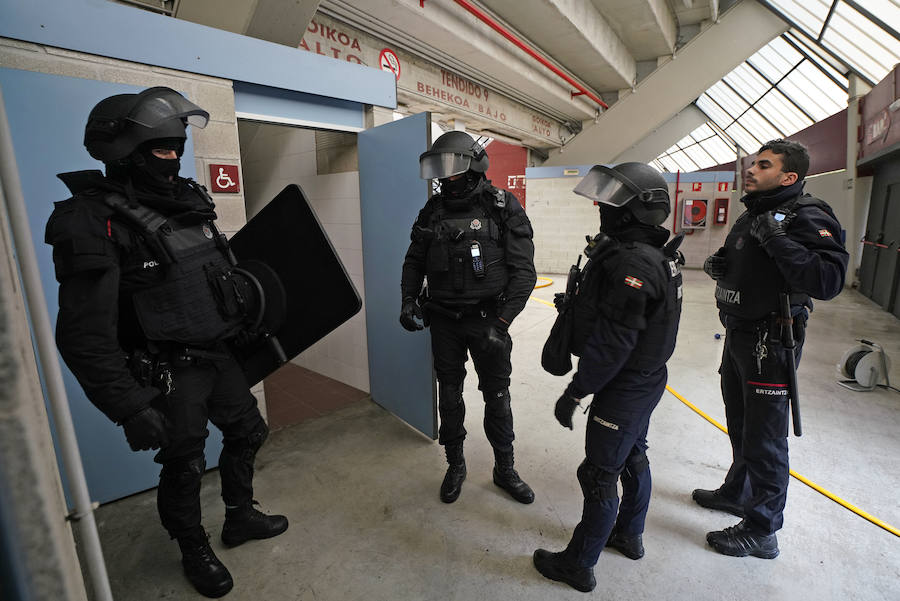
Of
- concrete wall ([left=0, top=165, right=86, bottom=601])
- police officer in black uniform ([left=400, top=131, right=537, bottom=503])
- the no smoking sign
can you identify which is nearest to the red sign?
police officer in black uniform ([left=400, top=131, right=537, bottom=503])

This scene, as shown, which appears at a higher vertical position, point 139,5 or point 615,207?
point 139,5

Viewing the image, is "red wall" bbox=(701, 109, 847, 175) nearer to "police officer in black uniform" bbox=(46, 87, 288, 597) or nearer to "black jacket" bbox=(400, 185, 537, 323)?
"black jacket" bbox=(400, 185, 537, 323)

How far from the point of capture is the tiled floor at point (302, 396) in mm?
3378

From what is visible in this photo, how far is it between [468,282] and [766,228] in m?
1.31

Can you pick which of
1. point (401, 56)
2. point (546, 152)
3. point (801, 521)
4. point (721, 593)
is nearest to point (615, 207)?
point (721, 593)

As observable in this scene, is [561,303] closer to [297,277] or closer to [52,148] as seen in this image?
[297,277]

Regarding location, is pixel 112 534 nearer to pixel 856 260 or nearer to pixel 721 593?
pixel 721 593

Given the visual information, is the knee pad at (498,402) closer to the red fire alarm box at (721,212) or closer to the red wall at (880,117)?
the red wall at (880,117)

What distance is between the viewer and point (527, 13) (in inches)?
226

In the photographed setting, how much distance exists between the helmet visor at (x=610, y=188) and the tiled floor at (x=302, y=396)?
8.56 ft

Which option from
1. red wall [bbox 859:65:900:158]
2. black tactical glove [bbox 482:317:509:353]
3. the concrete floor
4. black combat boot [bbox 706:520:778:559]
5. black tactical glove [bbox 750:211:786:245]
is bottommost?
the concrete floor

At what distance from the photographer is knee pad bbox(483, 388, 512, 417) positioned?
2.37 meters

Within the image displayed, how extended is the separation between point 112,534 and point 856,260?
10.2m

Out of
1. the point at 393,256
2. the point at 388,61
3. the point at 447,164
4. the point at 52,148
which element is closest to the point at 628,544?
the point at 447,164
